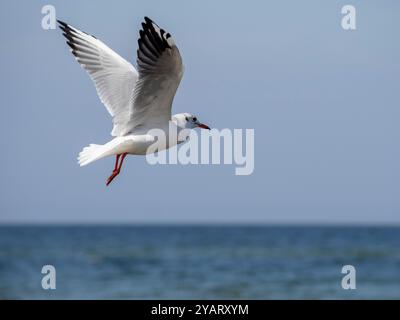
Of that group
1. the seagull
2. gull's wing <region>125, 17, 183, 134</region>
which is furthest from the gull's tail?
gull's wing <region>125, 17, 183, 134</region>

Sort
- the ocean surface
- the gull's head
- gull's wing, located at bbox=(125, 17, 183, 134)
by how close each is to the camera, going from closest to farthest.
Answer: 1. gull's wing, located at bbox=(125, 17, 183, 134)
2. the gull's head
3. the ocean surface

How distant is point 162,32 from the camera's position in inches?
285

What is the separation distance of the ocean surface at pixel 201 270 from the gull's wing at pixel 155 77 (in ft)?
29.3

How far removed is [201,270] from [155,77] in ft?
47.2

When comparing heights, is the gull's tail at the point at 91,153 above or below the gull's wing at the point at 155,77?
below

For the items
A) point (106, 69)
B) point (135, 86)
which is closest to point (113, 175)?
point (135, 86)

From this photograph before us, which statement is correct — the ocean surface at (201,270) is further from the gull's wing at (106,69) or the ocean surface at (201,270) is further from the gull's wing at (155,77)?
the gull's wing at (155,77)

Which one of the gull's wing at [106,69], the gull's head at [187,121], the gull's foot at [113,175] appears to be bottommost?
the gull's foot at [113,175]

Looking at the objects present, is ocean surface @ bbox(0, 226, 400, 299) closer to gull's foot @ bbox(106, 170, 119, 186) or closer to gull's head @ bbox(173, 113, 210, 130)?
gull's head @ bbox(173, 113, 210, 130)

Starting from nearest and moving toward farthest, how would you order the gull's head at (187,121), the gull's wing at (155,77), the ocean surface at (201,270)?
the gull's wing at (155,77) → the gull's head at (187,121) → the ocean surface at (201,270)

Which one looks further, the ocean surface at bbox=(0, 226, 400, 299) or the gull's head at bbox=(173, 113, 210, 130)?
the ocean surface at bbox=(0, 226, 400, 299)

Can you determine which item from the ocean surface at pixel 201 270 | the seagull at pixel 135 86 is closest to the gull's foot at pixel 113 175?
the seagull at pixel 135 86

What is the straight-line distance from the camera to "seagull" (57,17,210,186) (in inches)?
290

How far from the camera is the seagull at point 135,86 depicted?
7371 millimetres
